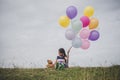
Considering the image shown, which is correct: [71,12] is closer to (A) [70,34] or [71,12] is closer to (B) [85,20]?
(B) [85,20]

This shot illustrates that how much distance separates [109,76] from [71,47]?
201 cm

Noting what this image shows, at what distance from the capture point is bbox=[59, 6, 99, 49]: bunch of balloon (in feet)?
20.6

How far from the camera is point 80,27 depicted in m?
6.31

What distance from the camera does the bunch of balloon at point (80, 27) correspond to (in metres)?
6.28

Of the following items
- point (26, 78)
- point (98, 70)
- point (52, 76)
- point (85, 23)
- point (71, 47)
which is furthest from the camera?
point (71, 47)

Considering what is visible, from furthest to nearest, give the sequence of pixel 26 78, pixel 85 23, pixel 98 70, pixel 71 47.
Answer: pixel 71 47 < pixel 85 23 < pixel 98 70 < pixel 26 78

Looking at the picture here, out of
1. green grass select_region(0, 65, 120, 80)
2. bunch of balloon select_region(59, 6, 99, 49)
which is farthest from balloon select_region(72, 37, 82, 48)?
green grass select_region(0, 65, 120, 80)

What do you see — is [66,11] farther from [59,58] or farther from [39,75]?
[39,75]

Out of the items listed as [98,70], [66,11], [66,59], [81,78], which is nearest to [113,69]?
[98,70]

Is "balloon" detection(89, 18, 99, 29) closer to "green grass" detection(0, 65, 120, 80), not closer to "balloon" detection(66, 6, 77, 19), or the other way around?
"balloon" detection(66, 6, 77, 19)

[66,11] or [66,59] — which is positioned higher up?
[66,11]

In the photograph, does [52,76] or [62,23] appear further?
[62,23]

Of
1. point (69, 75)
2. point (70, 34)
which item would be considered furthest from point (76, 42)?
point (69, 75)

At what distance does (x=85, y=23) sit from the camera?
642 cm
